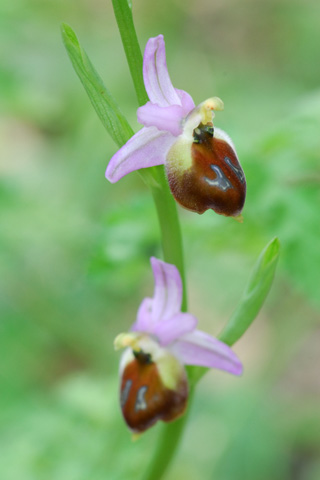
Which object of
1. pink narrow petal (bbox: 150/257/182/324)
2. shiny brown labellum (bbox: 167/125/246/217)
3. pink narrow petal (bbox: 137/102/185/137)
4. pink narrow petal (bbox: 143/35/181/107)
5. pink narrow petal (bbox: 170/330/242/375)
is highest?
pink narrow petal (bbox: 143/35/181/107)

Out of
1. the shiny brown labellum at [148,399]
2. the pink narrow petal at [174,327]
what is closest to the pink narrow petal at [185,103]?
the pink narrow petal at [174,327]

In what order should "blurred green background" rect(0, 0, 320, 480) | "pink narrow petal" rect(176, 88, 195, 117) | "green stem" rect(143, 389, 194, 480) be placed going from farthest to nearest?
"blurred green background" rect(0, 0, 320, 480) → "green stem" rect(143, 389, 194, 480) → "pink narrow petal" rect(176, 88, 195, 117)

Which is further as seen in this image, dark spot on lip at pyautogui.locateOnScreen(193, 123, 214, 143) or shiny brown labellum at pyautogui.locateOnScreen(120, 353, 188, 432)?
shiny brown labellum at pyautogui.locateOnScreen(120, 353, 188, 432)

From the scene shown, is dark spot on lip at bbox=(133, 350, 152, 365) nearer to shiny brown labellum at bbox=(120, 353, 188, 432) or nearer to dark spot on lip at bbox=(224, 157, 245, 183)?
shiny brown labellum at bbox=(120, 353, 188, 432)

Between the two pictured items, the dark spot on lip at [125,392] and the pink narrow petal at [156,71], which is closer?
Result: the pink narrow petal at [156,71]

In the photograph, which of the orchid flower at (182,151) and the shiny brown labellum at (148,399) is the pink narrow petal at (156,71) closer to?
the orchid flower at (182,151)

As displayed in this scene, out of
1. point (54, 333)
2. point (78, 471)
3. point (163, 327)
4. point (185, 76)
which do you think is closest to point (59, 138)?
point (185, 76)

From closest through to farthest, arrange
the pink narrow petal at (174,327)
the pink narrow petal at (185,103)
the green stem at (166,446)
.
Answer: the pink narrow petal at (185,103) → the pink narrow petal at (174,327) → the green stem at (166,446)

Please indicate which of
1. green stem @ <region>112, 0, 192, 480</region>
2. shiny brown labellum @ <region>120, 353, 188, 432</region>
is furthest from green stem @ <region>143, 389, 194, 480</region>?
shiny brown labellum @ <region>120, 353, 188, 432</region>
